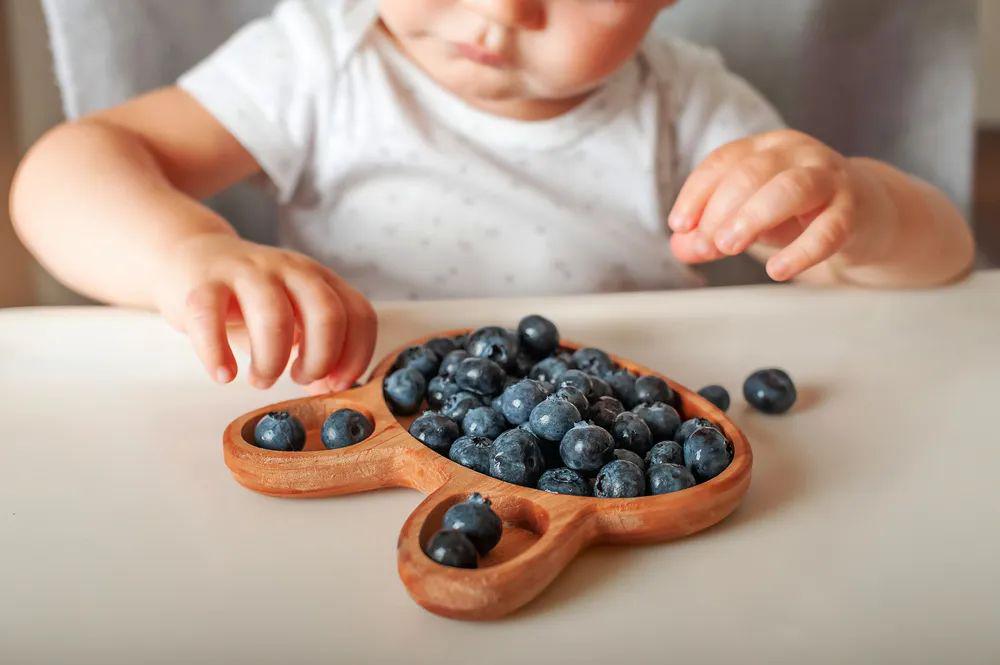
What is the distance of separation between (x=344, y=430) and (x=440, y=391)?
2.9 inches

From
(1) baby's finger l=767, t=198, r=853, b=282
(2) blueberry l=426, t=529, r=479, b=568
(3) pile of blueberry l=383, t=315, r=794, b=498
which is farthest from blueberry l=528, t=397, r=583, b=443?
(1) baby's finger l=767, t=198, r=853, b=282

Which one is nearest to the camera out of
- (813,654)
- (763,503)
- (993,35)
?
(813,654)

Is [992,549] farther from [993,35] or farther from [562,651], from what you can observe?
[993,35]

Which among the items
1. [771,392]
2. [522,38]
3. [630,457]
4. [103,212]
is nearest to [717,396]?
[771,392]

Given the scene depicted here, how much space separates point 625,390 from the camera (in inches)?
23.1

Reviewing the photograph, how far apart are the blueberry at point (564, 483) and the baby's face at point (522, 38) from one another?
40 centimetres

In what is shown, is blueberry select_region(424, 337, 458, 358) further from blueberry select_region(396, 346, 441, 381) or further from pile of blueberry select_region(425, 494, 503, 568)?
pile of blueberry select_region(425, 494, 503, 568)

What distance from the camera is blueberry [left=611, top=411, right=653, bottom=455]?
0.53 metres

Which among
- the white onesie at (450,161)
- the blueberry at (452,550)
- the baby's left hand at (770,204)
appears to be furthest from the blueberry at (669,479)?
the white onesie at (450,161)

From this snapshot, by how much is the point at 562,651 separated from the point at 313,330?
0.91ft

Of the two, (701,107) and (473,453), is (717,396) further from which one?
(701,107)

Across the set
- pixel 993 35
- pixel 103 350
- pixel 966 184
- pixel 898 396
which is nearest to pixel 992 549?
pixel 898 396

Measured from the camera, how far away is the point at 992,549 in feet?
1.57

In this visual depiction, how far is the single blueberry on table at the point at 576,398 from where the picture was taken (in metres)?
0.53
